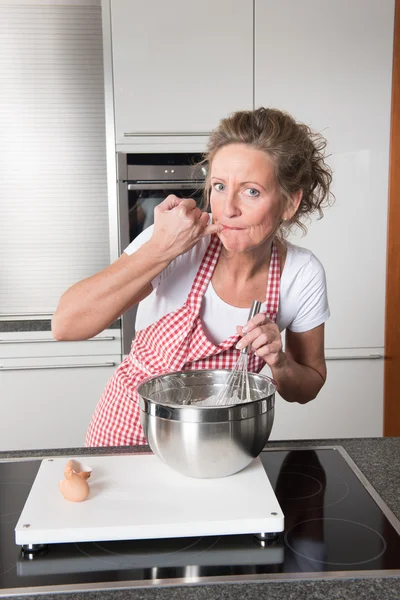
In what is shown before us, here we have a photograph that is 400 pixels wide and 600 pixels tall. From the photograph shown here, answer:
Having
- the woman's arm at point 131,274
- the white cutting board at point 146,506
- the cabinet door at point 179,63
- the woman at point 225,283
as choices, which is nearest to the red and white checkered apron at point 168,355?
the woman at point 225,283

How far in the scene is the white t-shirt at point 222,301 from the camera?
1.38m

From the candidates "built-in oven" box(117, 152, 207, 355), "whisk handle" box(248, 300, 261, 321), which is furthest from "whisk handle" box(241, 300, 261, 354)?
"built-in oven" box(117, 152, 207, 355)

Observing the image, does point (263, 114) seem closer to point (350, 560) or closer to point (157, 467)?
point (157, 467)

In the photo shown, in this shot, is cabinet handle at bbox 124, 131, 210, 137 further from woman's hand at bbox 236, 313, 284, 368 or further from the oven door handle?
woman's hand at bbox 236, 313, 284, 368

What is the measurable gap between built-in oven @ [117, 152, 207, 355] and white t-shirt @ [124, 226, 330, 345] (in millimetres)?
1047

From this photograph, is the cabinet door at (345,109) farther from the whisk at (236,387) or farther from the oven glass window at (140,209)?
the whisk at (236,387)

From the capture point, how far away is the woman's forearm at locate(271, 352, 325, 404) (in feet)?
4.24

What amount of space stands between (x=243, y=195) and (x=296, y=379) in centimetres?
40

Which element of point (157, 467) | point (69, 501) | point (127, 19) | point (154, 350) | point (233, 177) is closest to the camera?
point (69, 501)

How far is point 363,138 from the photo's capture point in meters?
2.47

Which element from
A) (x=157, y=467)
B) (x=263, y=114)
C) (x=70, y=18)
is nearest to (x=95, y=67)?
(x=70, y=18)

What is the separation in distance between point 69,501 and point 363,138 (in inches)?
78.0

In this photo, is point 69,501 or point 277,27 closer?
point 69,501

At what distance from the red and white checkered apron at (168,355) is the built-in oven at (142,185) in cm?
106
